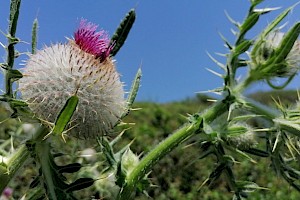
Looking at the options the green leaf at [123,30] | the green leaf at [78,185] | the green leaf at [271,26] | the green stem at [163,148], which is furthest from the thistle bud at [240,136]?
the green leaf at [78,185]

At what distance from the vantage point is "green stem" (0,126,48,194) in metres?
2.74

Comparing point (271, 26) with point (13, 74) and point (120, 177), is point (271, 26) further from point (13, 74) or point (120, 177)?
point (13, 74)

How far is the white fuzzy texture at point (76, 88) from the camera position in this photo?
278 cm

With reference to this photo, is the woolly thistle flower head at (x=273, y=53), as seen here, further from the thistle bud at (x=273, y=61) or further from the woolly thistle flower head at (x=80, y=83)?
the woolly thistle flower head at (x=80, y=83)

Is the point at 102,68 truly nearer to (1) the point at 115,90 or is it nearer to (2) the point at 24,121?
(1) the point at 115,90

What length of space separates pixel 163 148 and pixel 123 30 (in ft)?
2.41

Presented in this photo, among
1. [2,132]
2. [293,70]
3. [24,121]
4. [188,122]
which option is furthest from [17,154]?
[2,132]

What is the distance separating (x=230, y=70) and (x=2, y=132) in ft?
19.9

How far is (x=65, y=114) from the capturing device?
246 cm

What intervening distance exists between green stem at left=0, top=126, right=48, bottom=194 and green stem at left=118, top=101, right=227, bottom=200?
1.87 ft

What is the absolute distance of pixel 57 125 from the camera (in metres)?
2.49

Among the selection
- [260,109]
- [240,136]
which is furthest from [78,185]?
[260,109]

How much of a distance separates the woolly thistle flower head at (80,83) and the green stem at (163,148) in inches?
15.7

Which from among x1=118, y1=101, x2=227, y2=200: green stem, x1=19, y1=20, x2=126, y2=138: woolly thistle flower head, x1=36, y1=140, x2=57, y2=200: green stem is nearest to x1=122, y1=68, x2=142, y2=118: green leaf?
x1=19, y1=20, x2=126, y2=138: woolly thistle flower head
